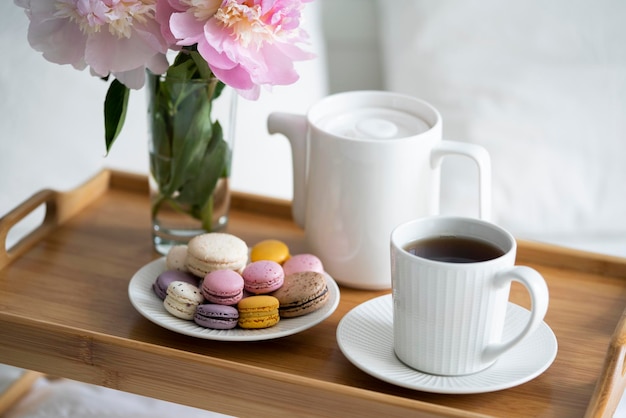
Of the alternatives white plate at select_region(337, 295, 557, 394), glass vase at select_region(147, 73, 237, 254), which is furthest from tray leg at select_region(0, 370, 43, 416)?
white plate at select_region(337, 295, 557, 394)

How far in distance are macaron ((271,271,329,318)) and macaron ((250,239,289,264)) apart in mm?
87

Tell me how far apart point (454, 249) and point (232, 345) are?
0.74 feet

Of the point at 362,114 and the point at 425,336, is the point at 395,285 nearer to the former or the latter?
the point at 425,336

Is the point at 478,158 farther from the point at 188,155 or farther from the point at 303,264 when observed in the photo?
the point at 188,155

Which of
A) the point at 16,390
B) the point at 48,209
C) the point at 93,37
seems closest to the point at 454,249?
the point at 93,37

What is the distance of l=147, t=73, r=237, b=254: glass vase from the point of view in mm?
869

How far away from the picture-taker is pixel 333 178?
2.74 feet

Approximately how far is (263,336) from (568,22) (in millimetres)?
852

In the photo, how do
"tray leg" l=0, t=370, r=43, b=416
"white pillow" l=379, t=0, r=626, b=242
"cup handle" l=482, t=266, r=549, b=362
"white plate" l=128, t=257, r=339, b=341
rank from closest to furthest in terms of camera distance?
"cup handle" l=482, t=266, r=549, b=362 → "white plate" l=128, t=257, r=339, b=341 → "tray leg" l=0, t=370, r=43, b=416 → "white pillow" l=379, t=0, r=626, b=242

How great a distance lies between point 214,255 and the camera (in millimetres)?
803

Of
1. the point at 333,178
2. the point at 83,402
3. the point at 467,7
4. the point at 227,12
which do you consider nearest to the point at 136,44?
the point at 227,12

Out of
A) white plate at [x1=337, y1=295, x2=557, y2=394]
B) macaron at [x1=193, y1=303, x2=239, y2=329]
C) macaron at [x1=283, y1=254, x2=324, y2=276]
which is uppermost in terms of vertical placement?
macaron at [x1=283, y1=254, x2=324, y2=276]

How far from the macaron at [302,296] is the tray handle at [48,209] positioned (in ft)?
1.12

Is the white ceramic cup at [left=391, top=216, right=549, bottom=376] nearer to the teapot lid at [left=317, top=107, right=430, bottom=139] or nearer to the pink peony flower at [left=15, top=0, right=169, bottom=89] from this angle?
the teapot lid at [left=317, top=107, right=430, bottom=139]
